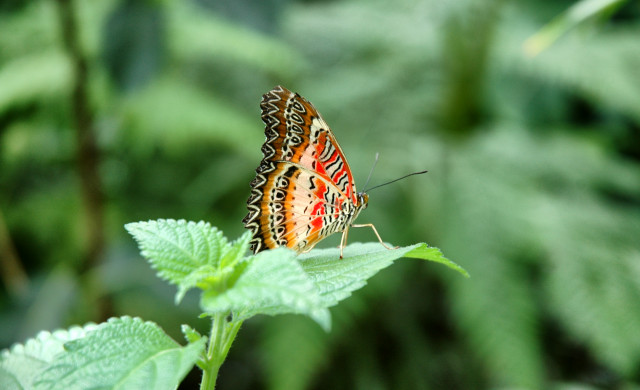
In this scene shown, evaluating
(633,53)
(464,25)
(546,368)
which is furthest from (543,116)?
(546,368)

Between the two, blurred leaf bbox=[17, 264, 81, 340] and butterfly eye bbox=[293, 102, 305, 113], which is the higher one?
butterfly eye bbox=[293, 102, 305, 113]

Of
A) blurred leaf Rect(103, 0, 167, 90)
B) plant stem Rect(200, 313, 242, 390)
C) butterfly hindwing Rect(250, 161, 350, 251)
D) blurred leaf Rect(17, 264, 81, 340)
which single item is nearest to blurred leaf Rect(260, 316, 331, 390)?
blurred leaf Rect(17, 264, 81, 340)

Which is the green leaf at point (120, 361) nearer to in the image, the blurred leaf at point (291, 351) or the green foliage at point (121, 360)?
the green foliage at point (121, 360)

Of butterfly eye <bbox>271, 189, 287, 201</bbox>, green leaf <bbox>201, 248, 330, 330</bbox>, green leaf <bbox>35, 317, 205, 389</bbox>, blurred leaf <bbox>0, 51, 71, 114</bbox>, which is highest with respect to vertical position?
blurred leaf <bbox>0, 51, 71, 114</bbox>

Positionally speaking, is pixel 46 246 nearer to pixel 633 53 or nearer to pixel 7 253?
pixel 7 253

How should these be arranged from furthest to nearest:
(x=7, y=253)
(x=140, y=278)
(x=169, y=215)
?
1. (x=169, y=215)
2. (x=7, y=253)
3. (x=140, y=278)

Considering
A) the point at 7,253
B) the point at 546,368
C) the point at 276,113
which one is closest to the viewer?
the point at 276,113

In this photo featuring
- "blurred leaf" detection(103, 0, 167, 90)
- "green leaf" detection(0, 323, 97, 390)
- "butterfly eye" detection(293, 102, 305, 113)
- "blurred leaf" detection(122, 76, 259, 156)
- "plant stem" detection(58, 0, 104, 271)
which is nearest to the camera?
"green leaf" detection(0, 323, 97, 390)

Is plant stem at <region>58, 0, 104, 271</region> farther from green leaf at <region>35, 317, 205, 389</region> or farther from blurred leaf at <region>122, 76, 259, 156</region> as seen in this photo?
green leaf at <region>35, 317, 205, 389</region>
